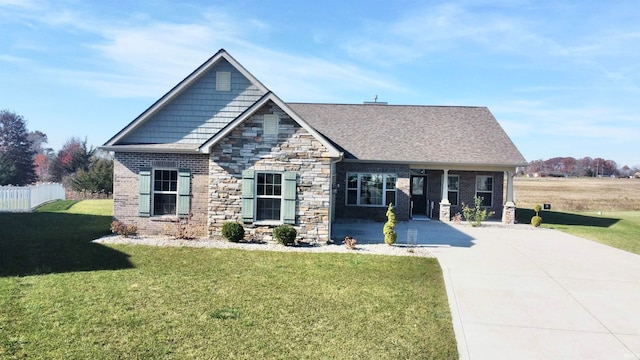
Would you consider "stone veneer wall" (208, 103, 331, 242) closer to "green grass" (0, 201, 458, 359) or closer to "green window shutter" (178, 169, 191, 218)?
"green window shutter" (178, 169, 191, 218)

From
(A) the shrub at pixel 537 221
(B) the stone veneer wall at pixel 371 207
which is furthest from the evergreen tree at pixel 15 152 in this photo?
(A) the shrub at pixel 537 221

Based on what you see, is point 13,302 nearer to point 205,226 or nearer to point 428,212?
point 205,226

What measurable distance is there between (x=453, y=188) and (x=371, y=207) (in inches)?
186

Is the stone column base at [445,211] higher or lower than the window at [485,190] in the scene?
lower

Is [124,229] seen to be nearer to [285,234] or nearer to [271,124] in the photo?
[285,234]

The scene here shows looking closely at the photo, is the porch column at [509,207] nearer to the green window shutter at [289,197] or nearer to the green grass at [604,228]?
the green grass at [604,228]

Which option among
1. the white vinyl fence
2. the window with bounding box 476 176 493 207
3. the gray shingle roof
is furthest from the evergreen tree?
the window with bounding box 476 176 493 207

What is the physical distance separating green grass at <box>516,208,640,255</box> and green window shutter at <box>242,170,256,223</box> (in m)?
13.2

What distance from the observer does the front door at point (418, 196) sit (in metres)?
21.8

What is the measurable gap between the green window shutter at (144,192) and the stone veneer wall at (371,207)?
30.0 ft

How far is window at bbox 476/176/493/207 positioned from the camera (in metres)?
21.3

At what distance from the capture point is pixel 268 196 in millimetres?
13664

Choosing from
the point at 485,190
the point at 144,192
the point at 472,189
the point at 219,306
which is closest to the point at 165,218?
the point at 144,192

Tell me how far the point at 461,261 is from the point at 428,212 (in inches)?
403
